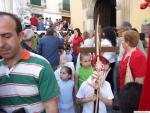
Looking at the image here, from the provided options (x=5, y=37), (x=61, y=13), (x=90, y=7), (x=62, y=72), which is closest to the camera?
(x=5, y=37)

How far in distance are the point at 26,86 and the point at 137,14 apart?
36.0ft

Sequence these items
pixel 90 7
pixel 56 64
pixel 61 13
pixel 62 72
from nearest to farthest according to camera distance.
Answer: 1. pixel 62 72
2. pixel 56 64
3. pixel 90 7
4. pixel 61 13

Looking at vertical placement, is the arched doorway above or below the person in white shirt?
above

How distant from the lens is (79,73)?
194 inches

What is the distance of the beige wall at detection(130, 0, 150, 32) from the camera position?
40.0 ft

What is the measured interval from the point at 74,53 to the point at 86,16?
8.56 m

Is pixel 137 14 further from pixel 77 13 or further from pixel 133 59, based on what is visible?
pixel 133 59

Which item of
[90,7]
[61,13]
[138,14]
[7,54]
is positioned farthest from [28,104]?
[61,13]

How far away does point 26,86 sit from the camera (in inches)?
78.8

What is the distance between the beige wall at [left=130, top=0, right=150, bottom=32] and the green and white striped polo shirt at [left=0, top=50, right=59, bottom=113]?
33.6 ft

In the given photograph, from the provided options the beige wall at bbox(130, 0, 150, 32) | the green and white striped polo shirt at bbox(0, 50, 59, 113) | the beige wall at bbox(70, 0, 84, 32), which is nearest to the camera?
the green and white striped polo shirt at bbox(0, 50, 59, 113)

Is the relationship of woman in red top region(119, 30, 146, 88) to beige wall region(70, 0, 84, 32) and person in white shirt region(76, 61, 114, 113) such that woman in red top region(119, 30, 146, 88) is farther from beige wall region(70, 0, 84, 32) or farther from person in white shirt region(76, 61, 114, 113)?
beige wall region(70, 0, 84, 32)

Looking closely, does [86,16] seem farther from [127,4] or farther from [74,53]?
[74,53]

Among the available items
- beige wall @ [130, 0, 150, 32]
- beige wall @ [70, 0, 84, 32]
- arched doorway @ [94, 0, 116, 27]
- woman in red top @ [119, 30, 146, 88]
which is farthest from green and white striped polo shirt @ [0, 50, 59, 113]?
beige wall @ [70, 0, 84, 32]
